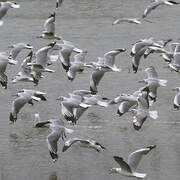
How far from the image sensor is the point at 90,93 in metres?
14.5

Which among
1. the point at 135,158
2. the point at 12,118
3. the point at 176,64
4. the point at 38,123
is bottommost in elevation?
the point at 12,118

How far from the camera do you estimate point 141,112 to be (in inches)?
509

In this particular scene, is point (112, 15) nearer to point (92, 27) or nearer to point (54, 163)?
point (92, 27)

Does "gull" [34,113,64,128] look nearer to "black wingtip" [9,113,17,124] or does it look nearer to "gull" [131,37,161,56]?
"black wingtip" [9,113,17,124]

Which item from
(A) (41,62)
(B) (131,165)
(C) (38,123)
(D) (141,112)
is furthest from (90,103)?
(B) (131,165)

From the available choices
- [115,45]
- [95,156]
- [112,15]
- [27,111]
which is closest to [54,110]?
[27,111]

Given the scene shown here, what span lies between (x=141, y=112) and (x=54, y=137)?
4.70ft

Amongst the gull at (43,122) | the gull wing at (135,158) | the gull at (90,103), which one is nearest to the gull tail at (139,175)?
the gull wing at (135,158)

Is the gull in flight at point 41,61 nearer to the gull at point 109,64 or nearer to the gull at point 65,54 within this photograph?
the gull at point 65,54

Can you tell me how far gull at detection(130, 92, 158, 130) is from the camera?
12773 mm

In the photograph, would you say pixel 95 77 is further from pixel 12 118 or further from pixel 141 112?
pixel 141 112

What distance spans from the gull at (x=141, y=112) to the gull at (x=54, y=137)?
1065mm

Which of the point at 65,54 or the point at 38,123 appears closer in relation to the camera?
the point at 38,123

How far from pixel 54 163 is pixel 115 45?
834 cm
